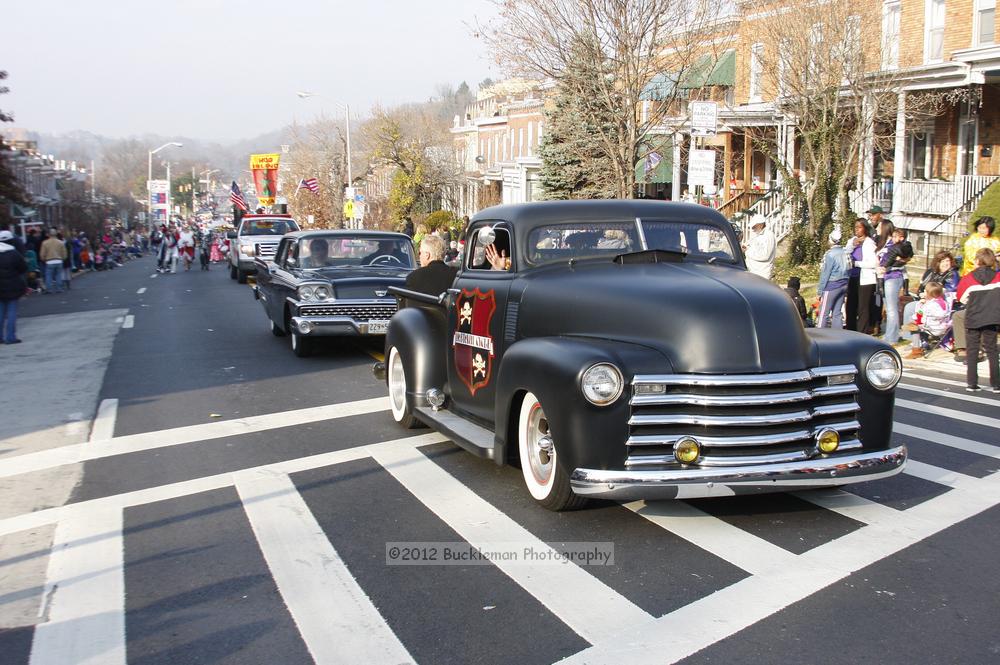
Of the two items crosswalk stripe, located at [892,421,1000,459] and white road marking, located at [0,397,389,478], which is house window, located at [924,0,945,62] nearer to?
crosswalk stripe, located at [892,421,1000,459]

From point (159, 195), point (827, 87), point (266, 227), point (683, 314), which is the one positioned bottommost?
point (683, 314)

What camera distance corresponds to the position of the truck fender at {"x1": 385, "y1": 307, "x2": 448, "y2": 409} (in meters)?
8.29

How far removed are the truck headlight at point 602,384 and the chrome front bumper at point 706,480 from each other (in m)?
0.41

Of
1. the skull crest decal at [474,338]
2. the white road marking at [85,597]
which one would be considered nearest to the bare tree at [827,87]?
the skull crest decal at [474,338]

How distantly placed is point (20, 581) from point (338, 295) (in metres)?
8.15

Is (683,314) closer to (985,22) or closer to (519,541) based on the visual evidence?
(519,541)

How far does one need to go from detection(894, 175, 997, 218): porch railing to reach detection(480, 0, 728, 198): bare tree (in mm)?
6203

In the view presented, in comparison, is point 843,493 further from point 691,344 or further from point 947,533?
point 691,344

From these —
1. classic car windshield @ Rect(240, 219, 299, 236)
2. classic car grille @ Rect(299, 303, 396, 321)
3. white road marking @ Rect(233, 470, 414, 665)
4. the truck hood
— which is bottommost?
white road marking @ Rect(233, 470, 414, 665)

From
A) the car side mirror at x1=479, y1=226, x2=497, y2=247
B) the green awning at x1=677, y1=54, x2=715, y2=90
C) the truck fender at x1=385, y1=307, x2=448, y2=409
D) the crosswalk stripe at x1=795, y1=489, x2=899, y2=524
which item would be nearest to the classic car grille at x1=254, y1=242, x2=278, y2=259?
the green awning at x1=677, y1=54, x2=715, y2=90

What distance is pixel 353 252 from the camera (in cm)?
1493

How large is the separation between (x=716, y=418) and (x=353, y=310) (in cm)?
846

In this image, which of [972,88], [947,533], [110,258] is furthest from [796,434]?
[110,258]

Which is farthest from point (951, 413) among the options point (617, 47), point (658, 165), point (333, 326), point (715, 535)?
point (658, 165)
